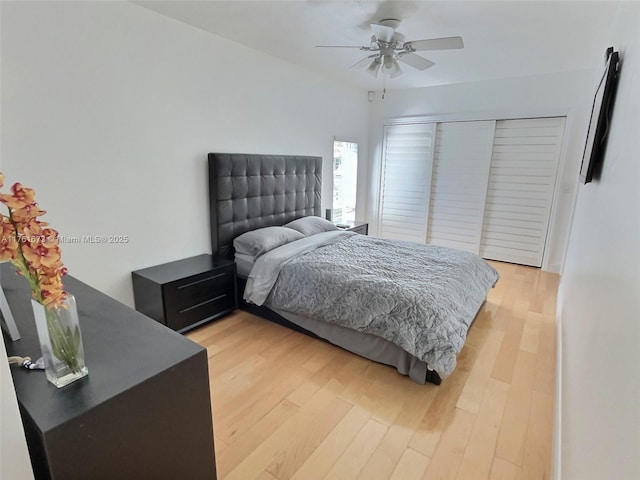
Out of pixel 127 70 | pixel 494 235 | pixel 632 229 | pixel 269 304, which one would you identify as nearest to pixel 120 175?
pixel 127 70

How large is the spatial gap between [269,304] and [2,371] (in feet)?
7.19

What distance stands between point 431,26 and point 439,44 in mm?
405

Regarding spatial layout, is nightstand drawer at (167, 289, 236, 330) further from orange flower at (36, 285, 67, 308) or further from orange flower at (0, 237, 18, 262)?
orange flower at (0, 237, 18, 262)

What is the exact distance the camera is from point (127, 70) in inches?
94.4

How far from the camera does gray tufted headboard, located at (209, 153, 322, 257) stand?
3061 millimetres

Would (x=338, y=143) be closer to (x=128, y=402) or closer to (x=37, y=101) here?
(x=37, y=101)

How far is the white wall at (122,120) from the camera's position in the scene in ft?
6.56

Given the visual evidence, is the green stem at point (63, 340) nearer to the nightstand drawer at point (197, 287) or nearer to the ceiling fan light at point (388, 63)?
the nightstand drawer at point (197, 287)

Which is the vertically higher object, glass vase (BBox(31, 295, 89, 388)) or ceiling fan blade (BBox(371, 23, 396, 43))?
ceiling fan blade (BBox(371, 23, 396, 43))

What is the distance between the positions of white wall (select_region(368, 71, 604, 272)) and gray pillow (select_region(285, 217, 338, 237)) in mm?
2361

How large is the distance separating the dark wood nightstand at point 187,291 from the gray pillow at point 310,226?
885mm

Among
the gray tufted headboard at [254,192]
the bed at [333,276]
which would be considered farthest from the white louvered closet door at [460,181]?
the gray tufted headboard at [254,192]

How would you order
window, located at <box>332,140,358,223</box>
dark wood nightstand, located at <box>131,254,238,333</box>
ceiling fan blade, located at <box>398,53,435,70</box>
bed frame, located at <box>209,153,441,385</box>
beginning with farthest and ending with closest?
window, located at <box>332,140,358,223</box> → bed frame, located at <box>209,153,441,385</box> → ceiling fan blade, located at <box>398,53,435,70</box> → dark wood nightstand, located at <box>131,254,238,333</box>

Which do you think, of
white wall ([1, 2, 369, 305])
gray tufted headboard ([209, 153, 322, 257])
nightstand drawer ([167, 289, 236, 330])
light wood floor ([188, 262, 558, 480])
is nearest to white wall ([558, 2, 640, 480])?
A: light wood floor ([188, 262, 558, 480])
